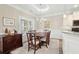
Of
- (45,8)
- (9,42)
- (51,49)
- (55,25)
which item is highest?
(45,8)

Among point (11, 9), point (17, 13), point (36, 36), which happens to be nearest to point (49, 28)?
point (36, 36)

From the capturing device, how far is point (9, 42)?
1.75 m

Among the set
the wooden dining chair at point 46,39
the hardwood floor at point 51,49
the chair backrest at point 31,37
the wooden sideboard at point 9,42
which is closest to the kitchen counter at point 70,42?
the hardwood floor at point 51,49

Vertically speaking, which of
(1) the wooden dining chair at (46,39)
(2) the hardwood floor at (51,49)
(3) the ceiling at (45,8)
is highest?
(3) the ceiling at (45,8)

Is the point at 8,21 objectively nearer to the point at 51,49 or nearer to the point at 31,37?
the point at 31,37

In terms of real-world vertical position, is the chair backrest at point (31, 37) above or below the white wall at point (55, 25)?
below

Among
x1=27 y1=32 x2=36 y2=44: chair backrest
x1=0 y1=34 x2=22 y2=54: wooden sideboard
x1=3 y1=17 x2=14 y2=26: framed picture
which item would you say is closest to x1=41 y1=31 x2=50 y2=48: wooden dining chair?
x1=27 y1=32 x2=36 y2=44: chair backrest

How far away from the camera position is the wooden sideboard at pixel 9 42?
5.49ft

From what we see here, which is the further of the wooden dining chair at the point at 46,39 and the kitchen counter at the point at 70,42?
the wooden dining chair at the point at 46,39

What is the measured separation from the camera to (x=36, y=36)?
1768mm

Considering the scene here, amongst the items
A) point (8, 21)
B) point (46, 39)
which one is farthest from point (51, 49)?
point (8, 21)

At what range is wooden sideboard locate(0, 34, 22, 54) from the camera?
1.67m

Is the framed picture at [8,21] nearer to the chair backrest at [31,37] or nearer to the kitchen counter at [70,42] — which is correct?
the chair backrest at [31,37]

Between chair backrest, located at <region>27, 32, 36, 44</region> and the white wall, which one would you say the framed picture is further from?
the white wall
